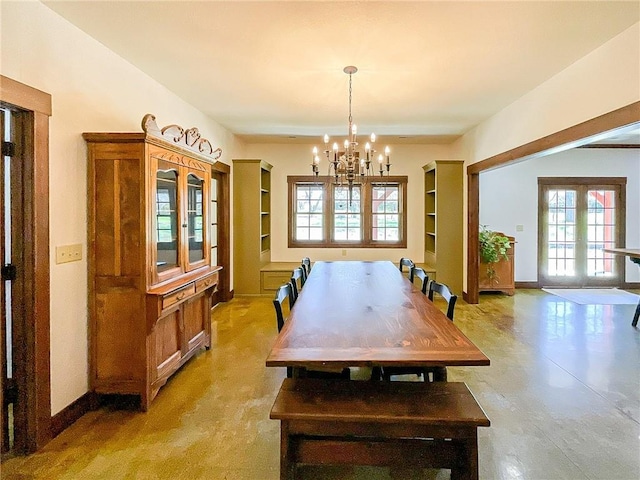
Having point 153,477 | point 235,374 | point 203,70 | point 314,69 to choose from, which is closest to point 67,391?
point 153,477

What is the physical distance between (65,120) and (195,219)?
1.38 metres

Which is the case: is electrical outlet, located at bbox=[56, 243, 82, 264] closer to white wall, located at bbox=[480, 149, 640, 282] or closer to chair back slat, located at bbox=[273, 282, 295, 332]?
chair back slat, located at bbox=[273, 282, 295, 332]

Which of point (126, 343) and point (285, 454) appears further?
point (126, 343)

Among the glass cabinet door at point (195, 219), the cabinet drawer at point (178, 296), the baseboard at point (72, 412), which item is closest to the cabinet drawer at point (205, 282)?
the cabinet drawer at point (178, 296)

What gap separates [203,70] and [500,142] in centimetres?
357

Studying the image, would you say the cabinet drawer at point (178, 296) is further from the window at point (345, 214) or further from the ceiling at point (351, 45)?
the window at point (345, 214)

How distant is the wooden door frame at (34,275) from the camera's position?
225cm

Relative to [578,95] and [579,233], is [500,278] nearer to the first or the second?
[579,233]

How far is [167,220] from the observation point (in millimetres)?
3098

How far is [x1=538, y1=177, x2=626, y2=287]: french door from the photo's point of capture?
7.29 m

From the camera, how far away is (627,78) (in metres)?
2.70

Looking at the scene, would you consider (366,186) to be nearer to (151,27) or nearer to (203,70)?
(203,70)

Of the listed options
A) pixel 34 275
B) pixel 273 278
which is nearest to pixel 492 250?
pixel 273 278

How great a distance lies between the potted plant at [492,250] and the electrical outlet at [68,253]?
5.67 m
